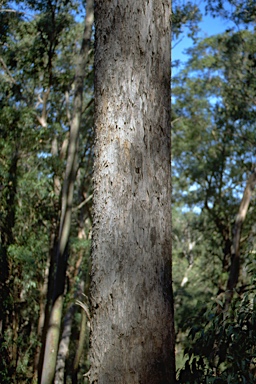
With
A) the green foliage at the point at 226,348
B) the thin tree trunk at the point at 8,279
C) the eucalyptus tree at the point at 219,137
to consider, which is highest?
the eucalyptus tree at the point at 219,137

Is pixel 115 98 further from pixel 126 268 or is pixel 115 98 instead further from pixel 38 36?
pixel 38 36

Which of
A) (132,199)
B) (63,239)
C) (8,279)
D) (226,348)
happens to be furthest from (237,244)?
Answer: (132,199)

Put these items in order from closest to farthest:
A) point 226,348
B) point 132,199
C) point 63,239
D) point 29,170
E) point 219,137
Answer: point 132,199
point 226,348
point 63,239
point 29,170
point 219,137

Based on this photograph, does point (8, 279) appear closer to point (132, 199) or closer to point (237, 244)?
point (237, 244)

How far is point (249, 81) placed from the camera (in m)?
14.7

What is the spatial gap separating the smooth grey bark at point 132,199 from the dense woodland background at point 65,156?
476 centimetres

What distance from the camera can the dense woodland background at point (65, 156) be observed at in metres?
10.9

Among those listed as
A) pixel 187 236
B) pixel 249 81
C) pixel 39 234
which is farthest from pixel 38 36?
pixel 187 236

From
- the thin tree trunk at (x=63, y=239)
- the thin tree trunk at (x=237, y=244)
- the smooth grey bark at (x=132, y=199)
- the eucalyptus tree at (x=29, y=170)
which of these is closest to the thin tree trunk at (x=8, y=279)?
the eucalyptus tree at (x=29, y=170)

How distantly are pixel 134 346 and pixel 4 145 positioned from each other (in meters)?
9.87

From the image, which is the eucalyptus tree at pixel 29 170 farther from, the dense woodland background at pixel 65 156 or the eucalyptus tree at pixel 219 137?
the eucalyptus tree at pixel 219 137

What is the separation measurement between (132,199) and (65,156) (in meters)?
11.9

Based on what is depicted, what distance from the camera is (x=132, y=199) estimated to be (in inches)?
73.1

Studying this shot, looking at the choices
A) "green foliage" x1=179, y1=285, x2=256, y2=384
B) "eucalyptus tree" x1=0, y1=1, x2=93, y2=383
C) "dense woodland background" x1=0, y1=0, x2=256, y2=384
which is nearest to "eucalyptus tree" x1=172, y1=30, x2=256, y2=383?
"dense woodland background" x1=0, y1=0, x2=256, y2=384
